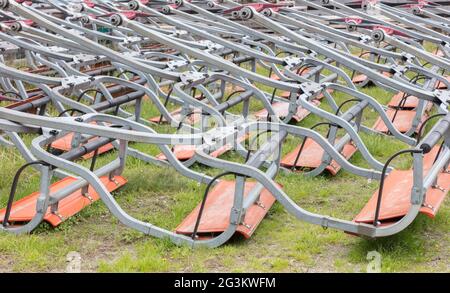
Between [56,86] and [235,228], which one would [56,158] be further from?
[56,86]

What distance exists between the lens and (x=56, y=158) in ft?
13.6

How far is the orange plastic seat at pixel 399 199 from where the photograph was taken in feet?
13.2

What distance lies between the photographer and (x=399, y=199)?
168 inches

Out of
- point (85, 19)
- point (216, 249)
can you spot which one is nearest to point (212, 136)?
point (216, 249)

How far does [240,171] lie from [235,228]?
14.3 inches

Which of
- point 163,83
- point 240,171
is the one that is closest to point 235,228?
point 240,171

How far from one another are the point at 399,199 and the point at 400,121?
317cm

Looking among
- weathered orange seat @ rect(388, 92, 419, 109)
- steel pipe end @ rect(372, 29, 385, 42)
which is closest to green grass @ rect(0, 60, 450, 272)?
steel pipe end @ rect(372, 29, 385, 42)

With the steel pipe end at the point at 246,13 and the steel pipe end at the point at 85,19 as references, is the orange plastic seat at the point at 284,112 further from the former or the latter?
the steel pipe end at the point at 85,19

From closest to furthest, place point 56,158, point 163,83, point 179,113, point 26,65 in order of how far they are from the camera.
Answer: point 56,158
point 179,113
point 163,83
point 26,65

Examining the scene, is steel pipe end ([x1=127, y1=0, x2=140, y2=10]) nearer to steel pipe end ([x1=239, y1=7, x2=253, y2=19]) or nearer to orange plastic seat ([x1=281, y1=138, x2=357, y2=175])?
steel pipe end ([x1=239, y1=7, x2=253, y2=19])

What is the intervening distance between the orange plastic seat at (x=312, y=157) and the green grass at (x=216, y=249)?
0.29 meters

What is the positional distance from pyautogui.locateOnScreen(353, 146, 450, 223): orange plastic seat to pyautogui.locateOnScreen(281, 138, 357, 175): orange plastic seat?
80cm

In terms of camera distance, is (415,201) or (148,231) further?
(148,231)
